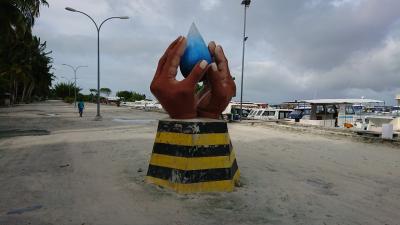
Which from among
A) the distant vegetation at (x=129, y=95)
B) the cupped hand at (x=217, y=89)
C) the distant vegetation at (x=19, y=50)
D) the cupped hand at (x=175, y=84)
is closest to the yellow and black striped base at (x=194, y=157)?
the cupped hand at (x=175, y=84)

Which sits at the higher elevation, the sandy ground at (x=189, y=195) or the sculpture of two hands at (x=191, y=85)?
the sculpture of two hands at (x=191, y=85)

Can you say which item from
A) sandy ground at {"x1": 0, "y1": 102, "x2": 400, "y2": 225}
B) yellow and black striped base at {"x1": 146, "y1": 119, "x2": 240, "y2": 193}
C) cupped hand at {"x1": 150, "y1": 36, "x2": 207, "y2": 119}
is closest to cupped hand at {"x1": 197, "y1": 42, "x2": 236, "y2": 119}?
cupped hand at {"x1": 150, "y1": 36, "x2": 207, "y2": 119}

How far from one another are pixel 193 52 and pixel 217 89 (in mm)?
765

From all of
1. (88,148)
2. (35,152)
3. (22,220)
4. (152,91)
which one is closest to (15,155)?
(35,152)

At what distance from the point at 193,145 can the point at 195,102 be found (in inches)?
38.6

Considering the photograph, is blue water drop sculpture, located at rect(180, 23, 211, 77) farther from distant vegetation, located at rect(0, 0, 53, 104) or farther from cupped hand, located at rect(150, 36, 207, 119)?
distant vegetation, located at rect(0, 0, 53, 104)

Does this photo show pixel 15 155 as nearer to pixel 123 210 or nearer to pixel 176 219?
pixel 123 210

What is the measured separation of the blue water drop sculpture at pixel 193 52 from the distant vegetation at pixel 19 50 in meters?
18.6

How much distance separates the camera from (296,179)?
25.4ft

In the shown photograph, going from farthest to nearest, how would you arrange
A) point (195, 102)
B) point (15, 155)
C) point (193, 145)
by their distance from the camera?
point (15, 155) → point (195, 102) → point (193, 145)

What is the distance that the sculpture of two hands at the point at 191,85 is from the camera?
22.0ft

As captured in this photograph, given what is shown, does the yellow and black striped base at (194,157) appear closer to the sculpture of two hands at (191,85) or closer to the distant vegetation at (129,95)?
the sculpture of two hands at (191,85)

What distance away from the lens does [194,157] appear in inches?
248

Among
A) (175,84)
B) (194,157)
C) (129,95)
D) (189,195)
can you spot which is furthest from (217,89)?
(129,95)
